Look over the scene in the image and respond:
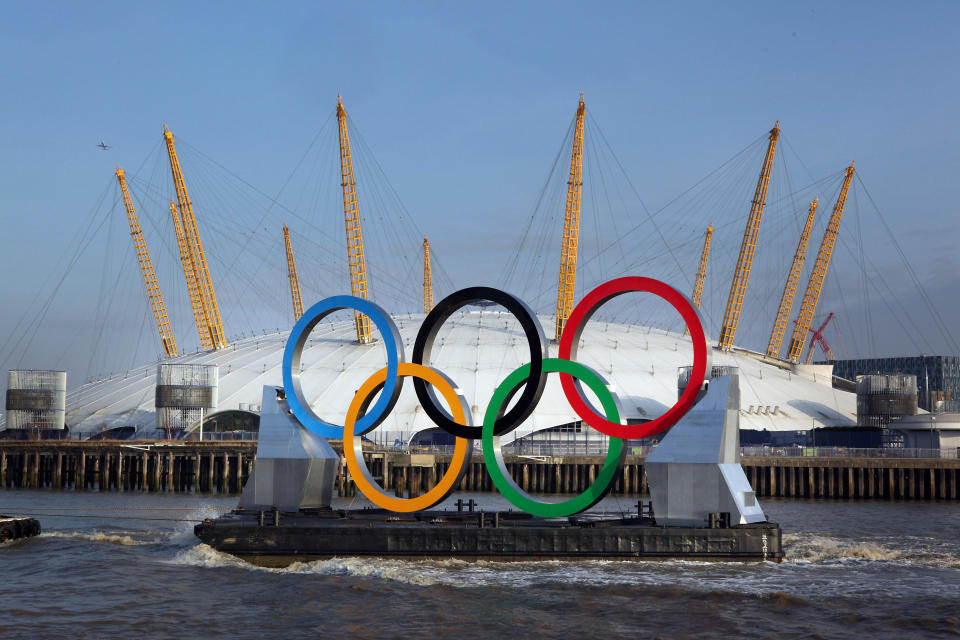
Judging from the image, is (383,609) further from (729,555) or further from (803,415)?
(803,415)

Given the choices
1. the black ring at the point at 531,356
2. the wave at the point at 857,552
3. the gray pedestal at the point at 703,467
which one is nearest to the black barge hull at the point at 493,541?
the gray pedestal at the point at 703,467

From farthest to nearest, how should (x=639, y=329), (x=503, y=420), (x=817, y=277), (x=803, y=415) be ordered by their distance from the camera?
(x=817, y=277) < (x=639, y=329) < (x=803, y=415) < (x=503, y=420)

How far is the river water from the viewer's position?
29.9 metres

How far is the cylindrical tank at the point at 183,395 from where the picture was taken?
88.9m

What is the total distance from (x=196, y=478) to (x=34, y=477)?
13933 mm

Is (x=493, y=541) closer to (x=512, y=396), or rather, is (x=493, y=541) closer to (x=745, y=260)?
(x=512, y=396)

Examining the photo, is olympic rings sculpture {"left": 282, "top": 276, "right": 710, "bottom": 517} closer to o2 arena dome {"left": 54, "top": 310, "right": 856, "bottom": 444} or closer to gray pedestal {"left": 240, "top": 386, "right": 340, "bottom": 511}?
gray pedestal {"left": 240, "top": 386, "right": 340, "bottom": 511}

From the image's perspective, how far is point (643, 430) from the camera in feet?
132

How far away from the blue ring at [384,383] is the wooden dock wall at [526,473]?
3180 cm

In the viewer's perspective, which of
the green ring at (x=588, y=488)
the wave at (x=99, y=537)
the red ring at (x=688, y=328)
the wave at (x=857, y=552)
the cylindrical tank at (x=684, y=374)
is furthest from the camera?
the cylindrical tank at (x=684, y=374)

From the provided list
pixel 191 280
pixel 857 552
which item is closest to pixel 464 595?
pixel 857 552

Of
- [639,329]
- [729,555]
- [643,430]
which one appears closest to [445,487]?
[643,430]

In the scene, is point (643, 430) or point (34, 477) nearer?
point (643, 430)

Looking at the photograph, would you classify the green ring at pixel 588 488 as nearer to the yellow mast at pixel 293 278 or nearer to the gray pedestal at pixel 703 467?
the gray pedestal at pixel 703 467
